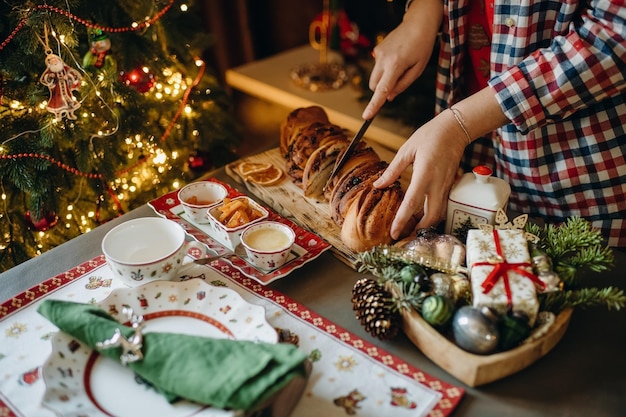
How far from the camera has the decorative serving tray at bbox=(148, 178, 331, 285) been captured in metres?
1.14

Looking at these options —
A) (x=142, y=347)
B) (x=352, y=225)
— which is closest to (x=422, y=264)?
(x=352, y=225)

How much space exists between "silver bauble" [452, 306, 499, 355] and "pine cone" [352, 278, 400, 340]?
0.36 feet

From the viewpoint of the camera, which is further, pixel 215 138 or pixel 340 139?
pixel 215 138

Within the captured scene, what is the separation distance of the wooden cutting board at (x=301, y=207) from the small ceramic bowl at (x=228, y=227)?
112 mm

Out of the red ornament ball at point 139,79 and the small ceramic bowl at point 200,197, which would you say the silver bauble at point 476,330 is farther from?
the red ornament ball at point 139,79

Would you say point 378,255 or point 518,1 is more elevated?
point 518,1

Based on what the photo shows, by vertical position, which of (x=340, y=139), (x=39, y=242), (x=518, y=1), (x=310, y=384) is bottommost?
(x=39, y=242)

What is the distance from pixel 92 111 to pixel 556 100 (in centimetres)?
115

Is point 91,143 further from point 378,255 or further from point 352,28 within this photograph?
point 352,28

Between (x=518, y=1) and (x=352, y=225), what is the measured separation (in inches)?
23.3

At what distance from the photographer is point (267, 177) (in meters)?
1.50

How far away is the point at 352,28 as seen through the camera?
2666mm

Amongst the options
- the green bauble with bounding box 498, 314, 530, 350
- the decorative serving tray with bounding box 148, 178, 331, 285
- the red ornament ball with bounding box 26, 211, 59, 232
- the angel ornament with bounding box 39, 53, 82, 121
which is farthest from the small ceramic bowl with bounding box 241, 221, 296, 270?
the red ornament ball with bounding box 26, 211, 59, 232

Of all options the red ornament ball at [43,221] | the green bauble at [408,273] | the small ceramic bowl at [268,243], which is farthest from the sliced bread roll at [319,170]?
the red ornament ball at [43,221]
